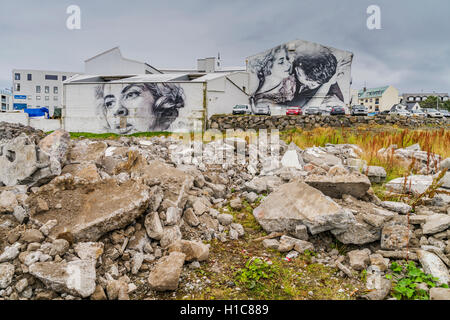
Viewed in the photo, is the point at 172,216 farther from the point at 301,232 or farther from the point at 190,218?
the point at 301,232

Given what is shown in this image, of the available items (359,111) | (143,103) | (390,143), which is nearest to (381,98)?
(359,111)

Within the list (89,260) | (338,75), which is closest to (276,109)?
(338,75)

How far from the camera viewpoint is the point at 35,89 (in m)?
60.3

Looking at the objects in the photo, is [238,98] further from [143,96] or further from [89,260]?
[89,260]

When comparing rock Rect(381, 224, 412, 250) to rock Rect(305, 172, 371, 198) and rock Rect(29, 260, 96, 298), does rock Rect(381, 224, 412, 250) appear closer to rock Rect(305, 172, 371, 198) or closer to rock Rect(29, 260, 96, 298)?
rock Rect(305, 172, 371, 198)

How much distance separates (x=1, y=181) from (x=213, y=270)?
3.61m

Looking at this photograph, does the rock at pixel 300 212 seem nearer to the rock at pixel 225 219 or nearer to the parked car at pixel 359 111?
the rock at pixel 225 219

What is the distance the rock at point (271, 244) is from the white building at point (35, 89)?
222 feet

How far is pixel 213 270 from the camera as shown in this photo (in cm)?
314

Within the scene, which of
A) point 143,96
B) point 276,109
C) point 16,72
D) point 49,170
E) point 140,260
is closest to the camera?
point 140,260

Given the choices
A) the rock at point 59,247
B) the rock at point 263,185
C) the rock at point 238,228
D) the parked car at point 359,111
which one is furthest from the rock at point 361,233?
the parked car at point 359,111

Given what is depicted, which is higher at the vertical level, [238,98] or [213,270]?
[238,98]

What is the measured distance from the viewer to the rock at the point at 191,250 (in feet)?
10.5

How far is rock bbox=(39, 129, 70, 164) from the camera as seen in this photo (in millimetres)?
4773
